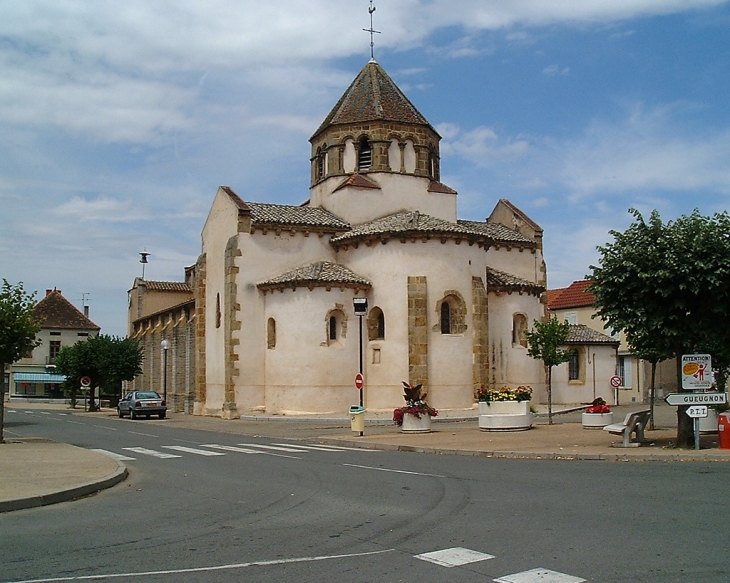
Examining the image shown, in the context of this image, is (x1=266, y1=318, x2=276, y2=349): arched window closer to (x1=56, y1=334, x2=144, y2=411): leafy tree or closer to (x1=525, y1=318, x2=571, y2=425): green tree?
(x1=525, y1=318, x2=571, y2=425): green tree

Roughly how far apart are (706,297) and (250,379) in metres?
22.1

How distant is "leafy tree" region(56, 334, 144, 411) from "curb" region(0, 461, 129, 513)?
114 ft

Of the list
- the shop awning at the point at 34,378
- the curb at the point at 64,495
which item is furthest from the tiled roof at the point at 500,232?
the shop awning at the point at 34,378

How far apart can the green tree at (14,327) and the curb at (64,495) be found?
26.9 ft

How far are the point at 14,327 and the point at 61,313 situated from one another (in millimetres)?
62118

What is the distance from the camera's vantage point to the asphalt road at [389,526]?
669cm

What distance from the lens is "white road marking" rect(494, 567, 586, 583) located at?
618cm

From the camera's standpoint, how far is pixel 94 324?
80312 millimetres

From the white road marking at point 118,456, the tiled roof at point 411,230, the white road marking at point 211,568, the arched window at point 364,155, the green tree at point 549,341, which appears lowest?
the white road marking at point 118,456

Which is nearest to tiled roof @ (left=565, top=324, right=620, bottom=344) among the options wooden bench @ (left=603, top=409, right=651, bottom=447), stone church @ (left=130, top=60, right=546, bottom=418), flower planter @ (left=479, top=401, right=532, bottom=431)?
stone church @ (left=130, top=60, right=546, bottom=418)

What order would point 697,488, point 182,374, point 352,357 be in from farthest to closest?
1. point 182,374
2. point 352,357
3. point 697,488

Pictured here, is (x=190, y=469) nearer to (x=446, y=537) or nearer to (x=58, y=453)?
(x=58, y=453)

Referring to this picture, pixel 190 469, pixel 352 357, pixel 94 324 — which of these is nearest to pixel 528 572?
pixel 190 469

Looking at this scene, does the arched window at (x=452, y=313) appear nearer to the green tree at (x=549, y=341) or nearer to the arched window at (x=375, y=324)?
the arched window at (x=375, y=324)
